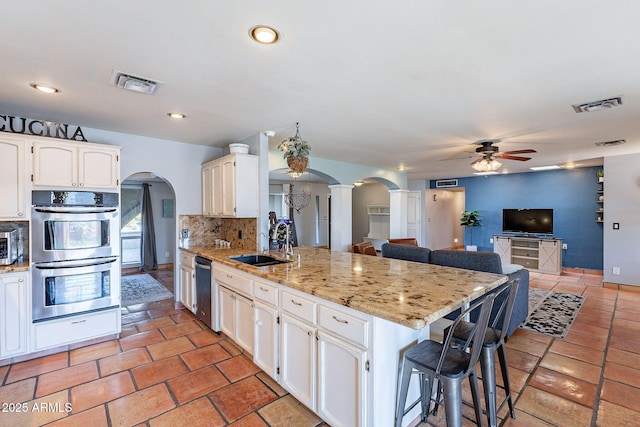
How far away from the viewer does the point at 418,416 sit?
2.07 meters

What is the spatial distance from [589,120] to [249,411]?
4.37 meters

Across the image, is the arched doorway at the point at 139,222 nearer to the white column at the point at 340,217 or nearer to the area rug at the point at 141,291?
the area rug at the point at 141,291

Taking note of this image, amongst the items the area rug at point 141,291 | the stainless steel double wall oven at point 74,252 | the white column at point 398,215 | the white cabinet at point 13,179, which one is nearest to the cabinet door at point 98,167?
the stainless steel double wall oven at point 74,252

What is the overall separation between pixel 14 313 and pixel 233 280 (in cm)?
202

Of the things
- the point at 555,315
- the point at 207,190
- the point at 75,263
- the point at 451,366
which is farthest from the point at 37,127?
the point at 555,315

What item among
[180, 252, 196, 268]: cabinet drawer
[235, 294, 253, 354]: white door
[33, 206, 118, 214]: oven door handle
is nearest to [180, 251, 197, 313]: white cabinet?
[180, 252, 196, 268]: cabinet drawer

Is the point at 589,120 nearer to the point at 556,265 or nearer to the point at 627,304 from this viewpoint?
the point at 627,304

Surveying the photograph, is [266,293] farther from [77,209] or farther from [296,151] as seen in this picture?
[77,209]

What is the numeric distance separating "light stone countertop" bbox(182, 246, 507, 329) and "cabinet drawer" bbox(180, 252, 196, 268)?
836 millimetres

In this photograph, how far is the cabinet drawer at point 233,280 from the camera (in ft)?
8.87

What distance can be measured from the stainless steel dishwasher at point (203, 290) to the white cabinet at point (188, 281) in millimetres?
147

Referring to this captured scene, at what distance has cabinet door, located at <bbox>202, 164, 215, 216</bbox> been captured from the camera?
423cm

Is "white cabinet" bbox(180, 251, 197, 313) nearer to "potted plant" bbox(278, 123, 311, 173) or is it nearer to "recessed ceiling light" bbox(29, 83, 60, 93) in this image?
"potted plant" bbox(278, 123, 311, 173)

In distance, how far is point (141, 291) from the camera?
519 cm
